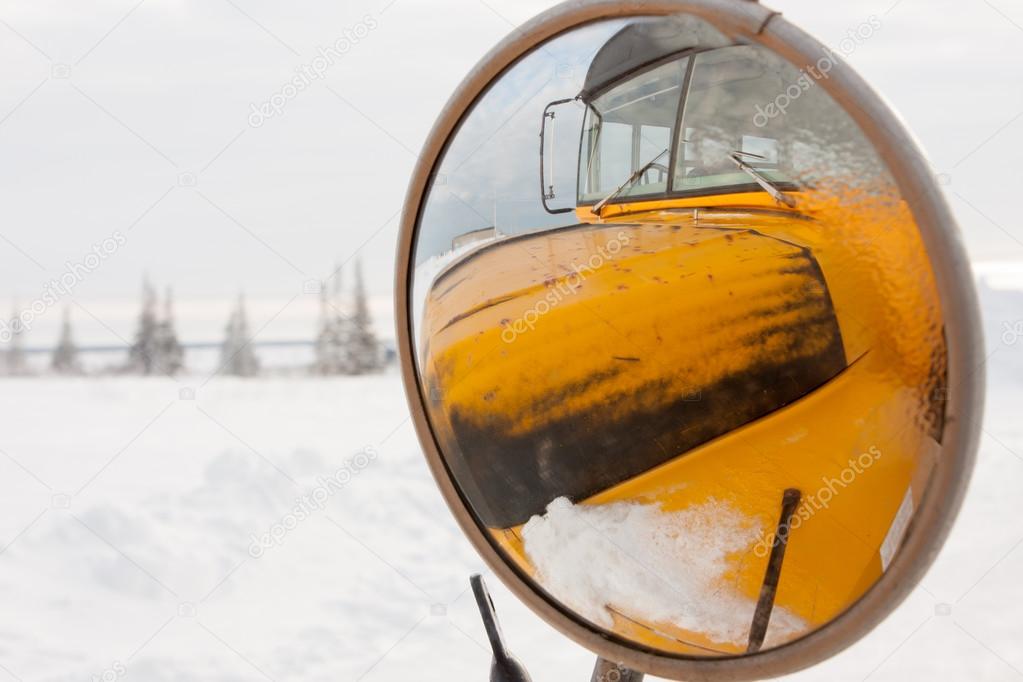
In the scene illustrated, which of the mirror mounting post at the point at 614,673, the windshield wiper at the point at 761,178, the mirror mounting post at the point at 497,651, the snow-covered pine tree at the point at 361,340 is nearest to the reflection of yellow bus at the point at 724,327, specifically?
the windshield wiper at the point at 761,178

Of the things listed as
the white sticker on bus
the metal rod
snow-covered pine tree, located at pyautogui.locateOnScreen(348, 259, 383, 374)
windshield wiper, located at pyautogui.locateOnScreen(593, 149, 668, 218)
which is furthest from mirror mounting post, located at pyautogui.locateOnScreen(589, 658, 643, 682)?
snow-covered pine tree, located at pyautogui.locateOnScreen(348, 259, 383, 374)

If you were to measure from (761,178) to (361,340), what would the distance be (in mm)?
7274

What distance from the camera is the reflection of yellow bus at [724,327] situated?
84 centimetres

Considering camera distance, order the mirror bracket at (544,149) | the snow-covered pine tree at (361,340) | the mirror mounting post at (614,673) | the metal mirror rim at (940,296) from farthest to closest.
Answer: the snow-covered pine tree at (361,340)
the mirror mounting post at (614,673)
the mirror bracket at (544,149)
the metal mirror rim at (940,296)

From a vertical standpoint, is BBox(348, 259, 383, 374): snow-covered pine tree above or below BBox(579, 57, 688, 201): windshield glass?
above

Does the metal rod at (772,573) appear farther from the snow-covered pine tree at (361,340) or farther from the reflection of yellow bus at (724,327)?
the snow-covered pine tree at (361,340)

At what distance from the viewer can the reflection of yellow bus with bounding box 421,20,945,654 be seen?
33.0 inches

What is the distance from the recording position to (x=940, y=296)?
78 centimetres

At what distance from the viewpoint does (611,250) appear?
0.98 m

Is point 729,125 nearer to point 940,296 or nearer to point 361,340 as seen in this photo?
point 940,296

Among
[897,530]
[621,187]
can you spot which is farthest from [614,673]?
[621,187]

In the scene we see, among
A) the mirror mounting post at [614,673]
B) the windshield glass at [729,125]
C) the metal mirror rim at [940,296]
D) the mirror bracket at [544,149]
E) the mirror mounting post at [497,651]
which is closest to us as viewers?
the metal mirror rim at [940,296]

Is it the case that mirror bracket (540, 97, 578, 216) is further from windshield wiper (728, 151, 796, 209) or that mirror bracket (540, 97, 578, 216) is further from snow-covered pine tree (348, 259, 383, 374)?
snow-covered pine tree (348, 259, 383, 374)

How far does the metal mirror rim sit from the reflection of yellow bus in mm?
17
